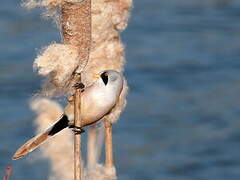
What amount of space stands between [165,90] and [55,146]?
568cm

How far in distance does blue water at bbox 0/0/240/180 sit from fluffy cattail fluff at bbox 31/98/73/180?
3243mm

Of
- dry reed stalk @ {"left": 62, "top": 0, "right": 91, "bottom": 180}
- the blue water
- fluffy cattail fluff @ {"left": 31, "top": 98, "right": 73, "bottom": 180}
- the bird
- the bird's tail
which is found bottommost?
the bird's tail

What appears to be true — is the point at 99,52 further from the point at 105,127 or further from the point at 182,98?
the point at 182,98

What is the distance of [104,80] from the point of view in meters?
2.27

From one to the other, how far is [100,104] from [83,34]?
0.19 metres

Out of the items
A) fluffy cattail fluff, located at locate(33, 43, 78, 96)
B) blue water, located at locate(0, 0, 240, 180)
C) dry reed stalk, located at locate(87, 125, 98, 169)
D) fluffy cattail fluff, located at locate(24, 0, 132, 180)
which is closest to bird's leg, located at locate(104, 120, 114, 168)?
fluffy cattail fluff, located at locate(24, 0, 132, 180)

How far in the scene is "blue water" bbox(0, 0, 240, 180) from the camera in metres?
7.21

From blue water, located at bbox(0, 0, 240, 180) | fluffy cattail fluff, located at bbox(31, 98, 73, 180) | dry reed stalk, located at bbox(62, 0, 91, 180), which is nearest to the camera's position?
dry reed stalk, located at bbox(62, 0, 91, 180)

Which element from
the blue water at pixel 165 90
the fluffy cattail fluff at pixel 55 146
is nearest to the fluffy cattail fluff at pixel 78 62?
the fluffy cattail fluff at pixel 55 146

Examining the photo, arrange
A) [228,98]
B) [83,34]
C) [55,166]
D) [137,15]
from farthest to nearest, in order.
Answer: [137,15]
[228,98]
[55,166]
[83,34]

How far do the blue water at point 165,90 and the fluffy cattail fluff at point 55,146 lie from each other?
3.24 meters

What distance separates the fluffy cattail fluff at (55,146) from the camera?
2762 millimetres

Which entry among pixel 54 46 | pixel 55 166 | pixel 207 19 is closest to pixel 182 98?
pixel 207 19

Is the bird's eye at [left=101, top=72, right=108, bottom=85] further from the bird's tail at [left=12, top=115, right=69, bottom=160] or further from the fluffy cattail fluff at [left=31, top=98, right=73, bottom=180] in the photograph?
the fluffy cattail fluff at [left=31, top=98, right=73, bottom=180]
